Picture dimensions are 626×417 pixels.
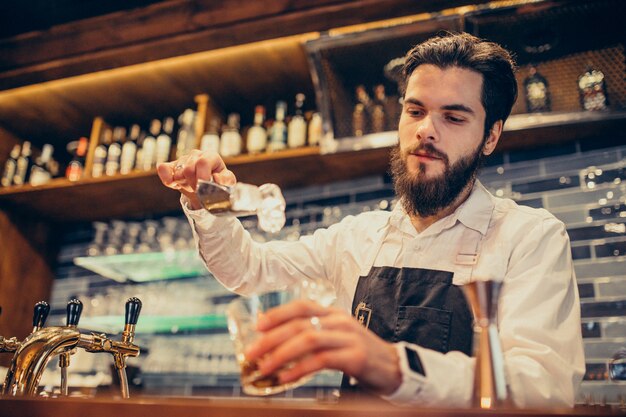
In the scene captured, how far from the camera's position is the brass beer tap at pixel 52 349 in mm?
1167

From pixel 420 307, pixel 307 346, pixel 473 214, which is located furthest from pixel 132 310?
pixel 473 214

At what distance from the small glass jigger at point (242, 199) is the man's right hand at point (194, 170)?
0.16 metres

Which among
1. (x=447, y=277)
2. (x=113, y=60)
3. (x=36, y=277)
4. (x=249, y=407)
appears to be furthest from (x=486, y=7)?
(x=36, y=277)

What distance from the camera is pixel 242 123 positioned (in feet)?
10.6

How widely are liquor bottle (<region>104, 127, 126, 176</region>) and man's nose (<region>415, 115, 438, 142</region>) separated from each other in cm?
196

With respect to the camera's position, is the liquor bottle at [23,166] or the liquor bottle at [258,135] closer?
the liquor bottle at [258,135]

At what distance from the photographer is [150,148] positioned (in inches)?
122

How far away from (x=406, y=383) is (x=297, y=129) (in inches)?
86.4

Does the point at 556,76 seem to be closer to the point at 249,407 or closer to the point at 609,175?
the point at 609,175

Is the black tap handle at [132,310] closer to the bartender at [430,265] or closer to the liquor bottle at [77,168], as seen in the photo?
the bartender at [430,265]

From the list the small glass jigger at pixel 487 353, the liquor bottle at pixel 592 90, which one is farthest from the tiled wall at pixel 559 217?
the small glass jigger at pixel 487 353

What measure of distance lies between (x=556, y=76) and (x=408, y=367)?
2077mm

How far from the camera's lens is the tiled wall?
2.25 meters

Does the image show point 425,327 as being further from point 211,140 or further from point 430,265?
point 211,140
